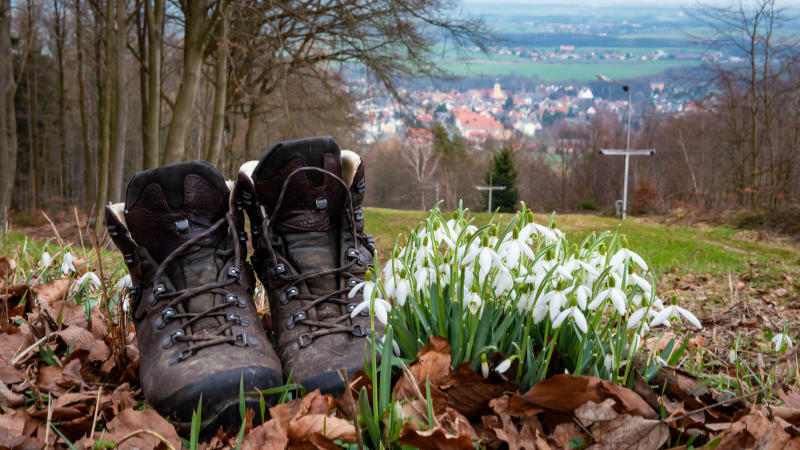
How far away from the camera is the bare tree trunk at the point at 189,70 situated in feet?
34.9

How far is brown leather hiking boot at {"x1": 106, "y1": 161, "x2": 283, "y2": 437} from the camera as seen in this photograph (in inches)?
57.7

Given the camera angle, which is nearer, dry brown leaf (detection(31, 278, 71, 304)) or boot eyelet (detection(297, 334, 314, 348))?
boot eyelet (detection(297, 334, 314, 348))

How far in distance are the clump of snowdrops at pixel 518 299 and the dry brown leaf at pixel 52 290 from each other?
4.78 feet

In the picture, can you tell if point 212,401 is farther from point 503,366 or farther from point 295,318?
point 503,366

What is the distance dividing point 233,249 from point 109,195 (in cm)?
1219

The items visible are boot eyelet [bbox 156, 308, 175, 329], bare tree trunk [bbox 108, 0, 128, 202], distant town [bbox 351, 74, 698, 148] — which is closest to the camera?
boot eyelet [bbox 156, 308, 175, 329]

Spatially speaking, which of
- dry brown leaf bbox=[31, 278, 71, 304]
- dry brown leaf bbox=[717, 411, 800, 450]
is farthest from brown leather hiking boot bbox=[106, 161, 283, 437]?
dry brown leaf bbox=[717, 411, 800, 450]

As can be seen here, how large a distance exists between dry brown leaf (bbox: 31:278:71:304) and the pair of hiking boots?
756 mm

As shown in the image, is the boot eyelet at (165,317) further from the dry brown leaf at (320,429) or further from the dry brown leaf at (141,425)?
the dry brown leaf at (320,429)

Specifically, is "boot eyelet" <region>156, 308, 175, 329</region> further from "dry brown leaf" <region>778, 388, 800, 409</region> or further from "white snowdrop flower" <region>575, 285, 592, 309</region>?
"dry brown leaf" <region>778, 388, 800, 409</region>

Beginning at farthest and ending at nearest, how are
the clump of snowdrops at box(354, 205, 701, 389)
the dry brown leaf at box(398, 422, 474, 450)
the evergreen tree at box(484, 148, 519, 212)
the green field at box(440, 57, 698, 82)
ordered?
the green field at box(440, 57, 698, 82) → the evergreen tree at box(484, 148, 519, 212) → the clump of snowdrops at box(354, 205, 701, 389) → the dry brown leaf at box(398, 422, 474, 450)

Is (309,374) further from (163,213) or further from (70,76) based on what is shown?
(70,76)

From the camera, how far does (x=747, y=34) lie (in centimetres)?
2120

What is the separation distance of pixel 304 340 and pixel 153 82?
11126mm
